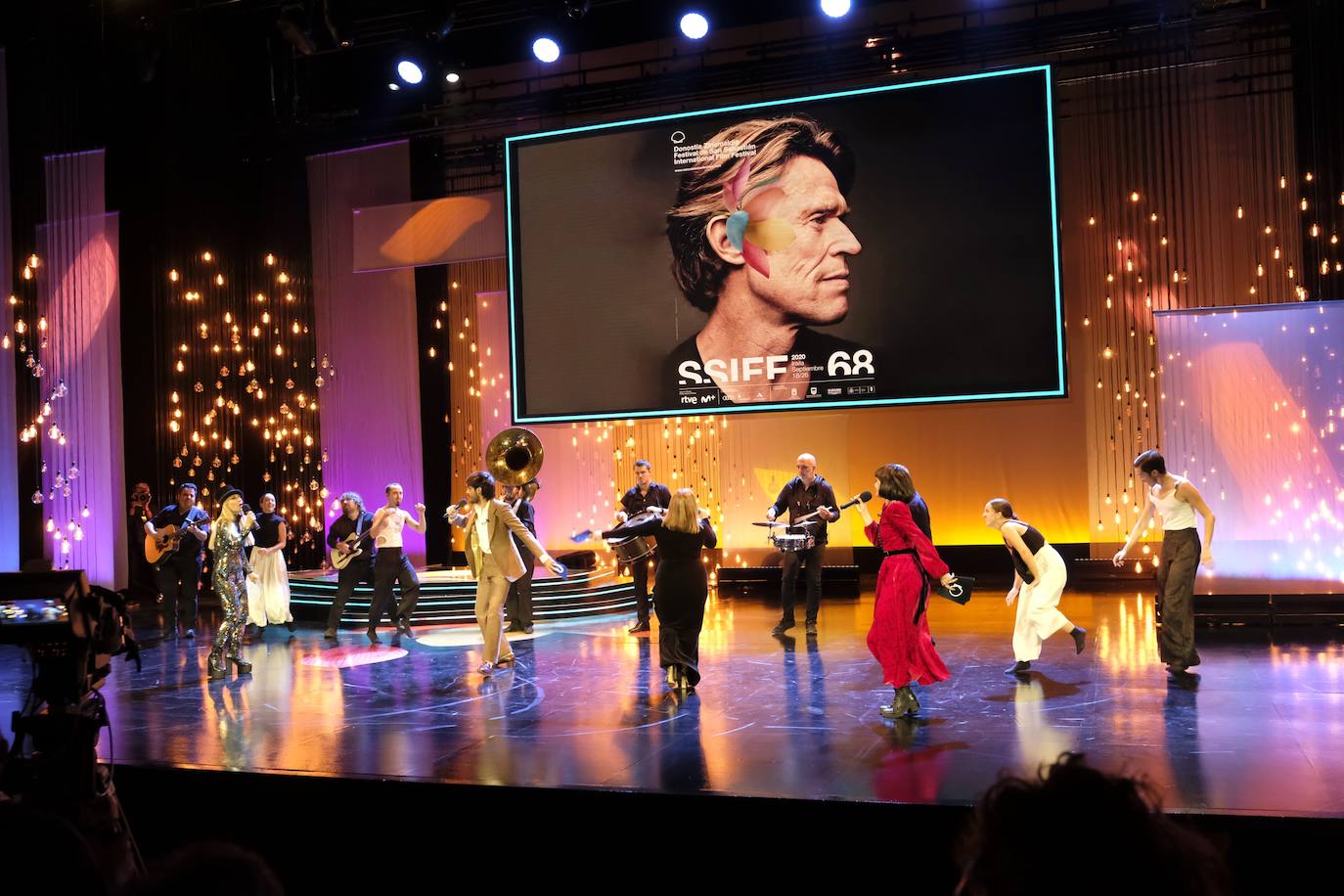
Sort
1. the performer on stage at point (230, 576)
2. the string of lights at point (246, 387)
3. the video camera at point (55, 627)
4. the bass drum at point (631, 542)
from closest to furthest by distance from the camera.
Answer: the video camera at point (55, 627) < the bass drum at point (631, 542) < the performer on stage at point (230, 576) < the string of lights at point (246, 387)

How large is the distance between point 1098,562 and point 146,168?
12.8 meters

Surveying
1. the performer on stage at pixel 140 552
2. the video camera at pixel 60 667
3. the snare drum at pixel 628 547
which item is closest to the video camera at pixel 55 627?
the video camera at pixel 60 667

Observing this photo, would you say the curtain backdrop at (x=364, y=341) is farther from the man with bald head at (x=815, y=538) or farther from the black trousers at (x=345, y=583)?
the man with bald head at (x=815, y=538)

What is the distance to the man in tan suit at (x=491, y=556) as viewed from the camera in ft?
26.6

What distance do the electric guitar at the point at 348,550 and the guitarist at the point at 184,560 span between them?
1.45 metres

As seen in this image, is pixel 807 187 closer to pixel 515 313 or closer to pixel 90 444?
pixel 515 313

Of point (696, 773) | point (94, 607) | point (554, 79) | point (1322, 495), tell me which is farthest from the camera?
point (554, 79)

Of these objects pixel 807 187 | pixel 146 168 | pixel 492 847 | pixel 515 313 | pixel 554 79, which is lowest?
pixel 492 847

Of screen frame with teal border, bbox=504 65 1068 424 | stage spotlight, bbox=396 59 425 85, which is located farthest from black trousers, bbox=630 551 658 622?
stage spotlight, bbox=396 59 425 85

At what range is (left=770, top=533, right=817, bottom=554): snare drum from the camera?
9445 millimetres

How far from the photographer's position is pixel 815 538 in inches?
373

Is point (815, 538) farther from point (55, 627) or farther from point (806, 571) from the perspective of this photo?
point (55, 627)

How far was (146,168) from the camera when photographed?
1365 cm

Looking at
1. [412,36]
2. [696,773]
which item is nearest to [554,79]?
[412,36]
